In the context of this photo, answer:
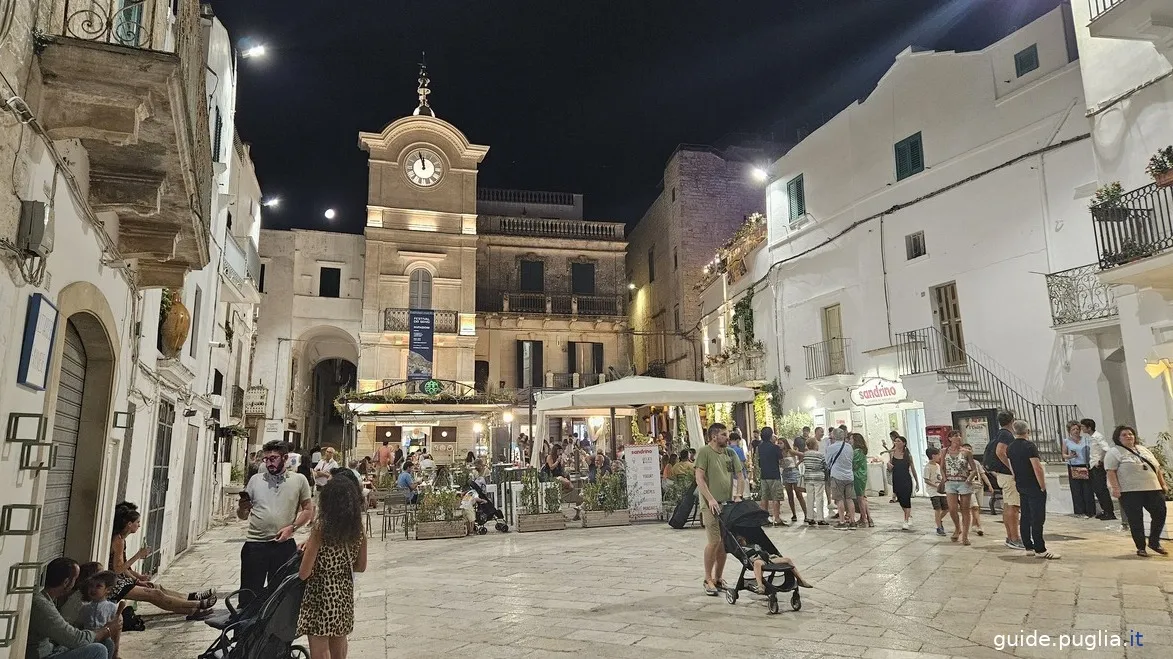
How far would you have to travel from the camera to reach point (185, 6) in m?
5.13

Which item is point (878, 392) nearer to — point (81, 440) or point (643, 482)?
point (643, 482)

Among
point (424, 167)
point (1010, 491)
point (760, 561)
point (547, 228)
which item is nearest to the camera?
point (760, 561)

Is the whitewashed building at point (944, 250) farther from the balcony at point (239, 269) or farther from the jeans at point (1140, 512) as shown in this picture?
the balcony at point (239, 269)

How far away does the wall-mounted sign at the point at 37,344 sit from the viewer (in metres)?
3.75

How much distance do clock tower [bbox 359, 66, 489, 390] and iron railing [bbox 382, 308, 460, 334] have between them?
0.04 metres

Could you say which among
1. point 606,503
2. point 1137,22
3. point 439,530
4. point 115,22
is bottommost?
point 439,530

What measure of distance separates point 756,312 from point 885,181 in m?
6.02

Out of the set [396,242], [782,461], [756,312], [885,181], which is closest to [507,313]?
[396,242]

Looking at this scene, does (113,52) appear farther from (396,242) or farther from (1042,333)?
(396,242)

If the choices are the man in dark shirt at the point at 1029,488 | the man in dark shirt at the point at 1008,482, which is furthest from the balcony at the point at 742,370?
the man in dark shirt at the point at 1029,488

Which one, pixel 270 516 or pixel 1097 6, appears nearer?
pixel 270 516

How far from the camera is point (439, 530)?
11.1 metres

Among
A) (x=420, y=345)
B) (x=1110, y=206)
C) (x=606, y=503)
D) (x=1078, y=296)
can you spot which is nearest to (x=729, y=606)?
(x=606, y=503)

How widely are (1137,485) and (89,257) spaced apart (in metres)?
10.3
